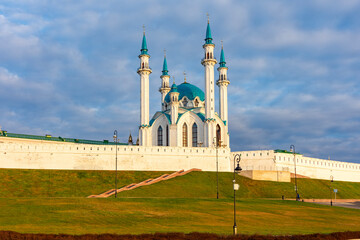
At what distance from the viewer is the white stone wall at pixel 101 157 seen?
7581 cm

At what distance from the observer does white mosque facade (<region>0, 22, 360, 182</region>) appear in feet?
257

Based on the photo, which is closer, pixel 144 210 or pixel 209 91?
pixel 144 210

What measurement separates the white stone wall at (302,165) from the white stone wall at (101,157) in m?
7.84

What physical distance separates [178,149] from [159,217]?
4972 centimetres

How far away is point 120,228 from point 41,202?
53.8 feet

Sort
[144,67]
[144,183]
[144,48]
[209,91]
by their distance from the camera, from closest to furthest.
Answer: [144,183]
[209,91]
[144,67]
[144,48]

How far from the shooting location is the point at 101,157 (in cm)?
8081

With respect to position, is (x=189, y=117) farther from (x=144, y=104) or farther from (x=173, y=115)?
(x=144, y=104)

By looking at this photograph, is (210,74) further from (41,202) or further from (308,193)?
(41,202)

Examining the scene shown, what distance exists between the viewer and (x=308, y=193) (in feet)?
246

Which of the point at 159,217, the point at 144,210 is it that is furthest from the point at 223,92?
the point at 159,217

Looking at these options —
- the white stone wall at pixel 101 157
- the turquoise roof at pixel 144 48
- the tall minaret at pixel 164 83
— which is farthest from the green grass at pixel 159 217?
the tall minaret at pixel 164 83

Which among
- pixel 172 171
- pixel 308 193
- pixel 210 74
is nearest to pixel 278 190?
pixel 308 193

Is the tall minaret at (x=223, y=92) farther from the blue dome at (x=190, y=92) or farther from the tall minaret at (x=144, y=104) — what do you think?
the tall minaret at (x=144, y=104)
